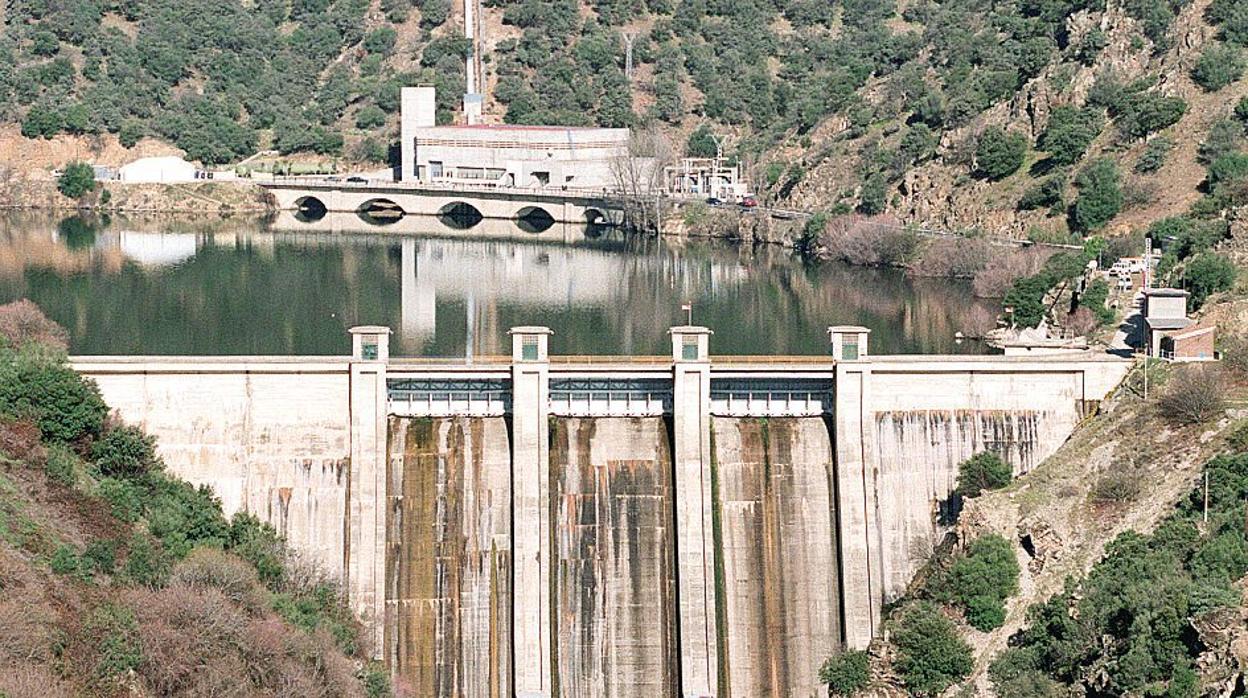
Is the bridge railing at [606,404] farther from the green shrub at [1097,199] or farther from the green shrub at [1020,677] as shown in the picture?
the green shrub at [1097,199]

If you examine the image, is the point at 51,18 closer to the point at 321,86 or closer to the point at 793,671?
the point at 321,86

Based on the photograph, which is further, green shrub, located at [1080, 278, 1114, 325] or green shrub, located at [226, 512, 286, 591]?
green shrub, located at [1080, 278, 1114, 325]

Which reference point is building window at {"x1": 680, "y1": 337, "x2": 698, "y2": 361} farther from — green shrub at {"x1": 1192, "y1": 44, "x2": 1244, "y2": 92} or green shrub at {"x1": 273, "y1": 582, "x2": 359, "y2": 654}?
green shrub at {"x1": 1192, "y1": 44, "x2": 1244, "y2": 92}

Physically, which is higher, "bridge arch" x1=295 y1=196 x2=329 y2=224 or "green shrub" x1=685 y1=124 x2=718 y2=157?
"green shrub" x1=685 y1=124 x2=718 y2=157

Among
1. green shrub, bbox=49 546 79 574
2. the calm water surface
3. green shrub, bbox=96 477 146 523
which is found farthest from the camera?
the calm water surface

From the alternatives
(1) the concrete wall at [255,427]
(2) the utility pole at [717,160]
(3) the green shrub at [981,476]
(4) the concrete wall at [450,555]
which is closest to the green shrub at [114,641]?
(4) the concrete wall at [450,555]

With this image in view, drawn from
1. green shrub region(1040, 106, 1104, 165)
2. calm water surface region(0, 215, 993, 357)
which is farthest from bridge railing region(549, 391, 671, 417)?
green shrub region(1040, 106, 1104, 165)

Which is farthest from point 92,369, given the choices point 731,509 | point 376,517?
point 731,509
